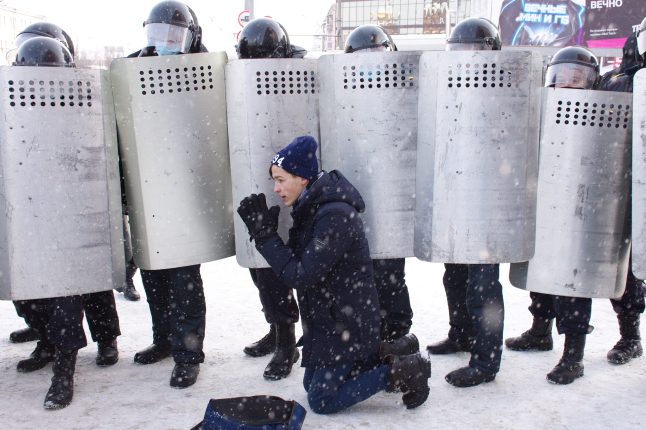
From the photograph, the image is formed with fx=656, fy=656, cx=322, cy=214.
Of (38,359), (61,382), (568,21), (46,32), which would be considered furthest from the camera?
(568,21)

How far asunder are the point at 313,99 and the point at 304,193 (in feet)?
1.91

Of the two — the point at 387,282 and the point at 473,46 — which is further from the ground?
the point at 473,46

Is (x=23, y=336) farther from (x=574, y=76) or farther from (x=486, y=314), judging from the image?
(x=574, y=76)

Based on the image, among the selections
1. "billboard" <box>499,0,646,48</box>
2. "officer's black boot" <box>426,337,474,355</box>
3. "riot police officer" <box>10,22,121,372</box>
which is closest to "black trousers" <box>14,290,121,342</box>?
"riot police officer" <box>10,22,121,372</box>

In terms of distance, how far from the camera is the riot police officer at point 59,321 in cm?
304

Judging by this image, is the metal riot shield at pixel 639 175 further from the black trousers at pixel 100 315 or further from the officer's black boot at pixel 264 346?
the black trousers at pixel 100 315

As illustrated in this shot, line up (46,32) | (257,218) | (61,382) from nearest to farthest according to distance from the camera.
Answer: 1. (257,218)
2. (61,382)
3. (46,32)

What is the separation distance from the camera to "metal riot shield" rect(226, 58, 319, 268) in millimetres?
3125

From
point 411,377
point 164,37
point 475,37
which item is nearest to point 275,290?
point 411,377

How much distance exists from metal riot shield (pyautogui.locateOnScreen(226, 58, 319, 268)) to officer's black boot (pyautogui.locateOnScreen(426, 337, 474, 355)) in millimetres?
1130

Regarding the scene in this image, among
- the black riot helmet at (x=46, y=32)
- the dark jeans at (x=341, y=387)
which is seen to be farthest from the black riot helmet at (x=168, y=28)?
the dark jeans at (x=341, y=387)

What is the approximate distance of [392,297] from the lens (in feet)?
11.6

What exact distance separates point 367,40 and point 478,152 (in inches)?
35.9

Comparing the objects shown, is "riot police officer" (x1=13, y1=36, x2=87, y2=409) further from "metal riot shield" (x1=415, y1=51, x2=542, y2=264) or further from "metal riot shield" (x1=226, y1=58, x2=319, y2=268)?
"metal riot shield" (x1=415, y1=51, x2=542, y2=264)
